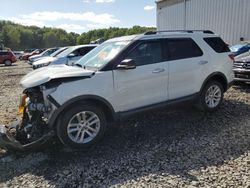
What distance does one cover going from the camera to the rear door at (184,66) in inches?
214

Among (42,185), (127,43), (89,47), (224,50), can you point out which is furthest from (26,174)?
(89,47)

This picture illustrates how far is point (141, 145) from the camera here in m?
4.69

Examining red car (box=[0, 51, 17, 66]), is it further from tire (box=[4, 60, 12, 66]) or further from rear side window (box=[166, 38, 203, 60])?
rear side window (box=[166, 38, 203, 60])

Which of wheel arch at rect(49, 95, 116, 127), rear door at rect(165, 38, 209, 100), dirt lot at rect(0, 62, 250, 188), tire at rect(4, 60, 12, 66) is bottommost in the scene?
tire at rect(4, 60, 12, 66)

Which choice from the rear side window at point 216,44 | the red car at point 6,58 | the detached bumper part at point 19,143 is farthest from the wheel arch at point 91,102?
the red car at point 6,58

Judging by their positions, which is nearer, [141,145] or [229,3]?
[141,145]

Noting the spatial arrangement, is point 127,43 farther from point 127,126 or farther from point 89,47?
point 89,47

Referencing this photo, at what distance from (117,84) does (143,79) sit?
531 mm

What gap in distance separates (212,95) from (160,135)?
1.94 m

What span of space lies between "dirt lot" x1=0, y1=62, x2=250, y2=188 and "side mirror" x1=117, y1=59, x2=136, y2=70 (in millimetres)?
1300

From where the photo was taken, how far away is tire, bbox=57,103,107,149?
4406mm

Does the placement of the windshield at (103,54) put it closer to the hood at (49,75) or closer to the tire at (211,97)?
the hood at (49,75)

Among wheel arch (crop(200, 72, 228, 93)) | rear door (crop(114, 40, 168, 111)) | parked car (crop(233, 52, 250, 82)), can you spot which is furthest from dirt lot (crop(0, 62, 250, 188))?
parked car (crop(233, 52, 250, 82))

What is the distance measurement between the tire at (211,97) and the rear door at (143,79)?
1.15 m
